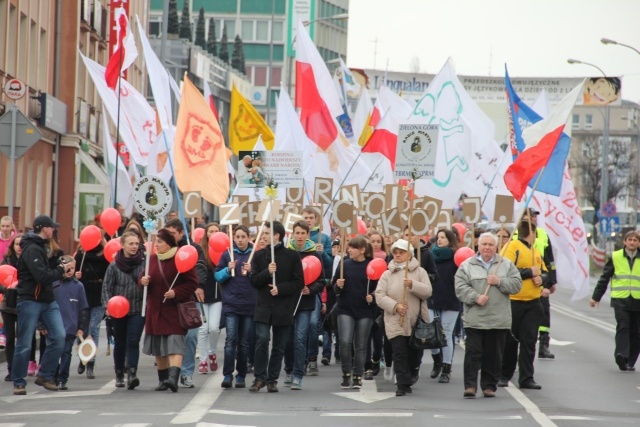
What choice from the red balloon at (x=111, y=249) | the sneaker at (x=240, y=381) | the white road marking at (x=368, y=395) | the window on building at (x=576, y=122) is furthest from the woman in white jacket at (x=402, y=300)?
the window on building at (x=576, y=122)

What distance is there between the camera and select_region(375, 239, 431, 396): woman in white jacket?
15.1 meters

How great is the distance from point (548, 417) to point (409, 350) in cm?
326

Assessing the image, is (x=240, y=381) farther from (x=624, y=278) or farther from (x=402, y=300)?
(x=624, y=278)

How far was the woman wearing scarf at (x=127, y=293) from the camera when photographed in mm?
14992

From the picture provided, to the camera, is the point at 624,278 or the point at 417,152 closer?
the point at 417,152

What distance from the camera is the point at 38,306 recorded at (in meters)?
14.8

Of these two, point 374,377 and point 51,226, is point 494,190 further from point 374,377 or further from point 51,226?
point 51,226

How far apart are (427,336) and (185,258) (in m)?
2.71

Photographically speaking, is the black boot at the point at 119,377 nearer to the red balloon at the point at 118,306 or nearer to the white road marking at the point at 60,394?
the white road marking at the point at 60,394

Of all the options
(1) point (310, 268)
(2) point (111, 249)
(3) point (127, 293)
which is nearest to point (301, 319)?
(1) point (310, 268)

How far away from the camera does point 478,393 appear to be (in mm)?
15164

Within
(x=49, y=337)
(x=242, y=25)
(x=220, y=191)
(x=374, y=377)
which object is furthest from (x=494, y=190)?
(x=242, y=25)

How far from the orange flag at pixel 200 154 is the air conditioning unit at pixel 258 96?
74643 millimetres

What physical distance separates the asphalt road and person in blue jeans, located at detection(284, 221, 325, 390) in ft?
0.76
